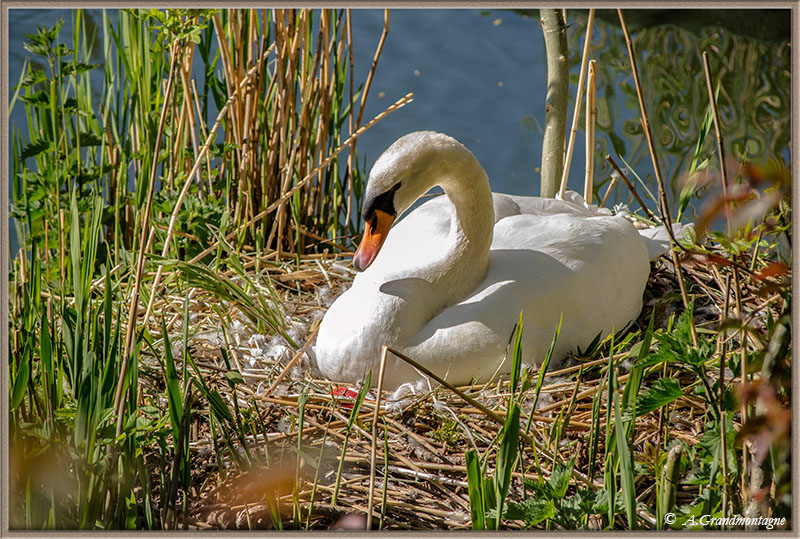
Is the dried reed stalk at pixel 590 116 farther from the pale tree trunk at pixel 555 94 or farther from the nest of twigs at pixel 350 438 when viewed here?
the nest of twigs at pixel 350 438

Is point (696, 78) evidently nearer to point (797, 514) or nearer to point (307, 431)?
point (307, 431)

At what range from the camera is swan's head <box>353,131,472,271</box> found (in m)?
2.50

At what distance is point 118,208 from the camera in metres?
3.26

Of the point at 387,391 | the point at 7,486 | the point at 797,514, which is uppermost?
the point at 797,514

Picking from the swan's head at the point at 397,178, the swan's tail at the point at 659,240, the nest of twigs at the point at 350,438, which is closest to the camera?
the nest of twigs at the point at 350,438

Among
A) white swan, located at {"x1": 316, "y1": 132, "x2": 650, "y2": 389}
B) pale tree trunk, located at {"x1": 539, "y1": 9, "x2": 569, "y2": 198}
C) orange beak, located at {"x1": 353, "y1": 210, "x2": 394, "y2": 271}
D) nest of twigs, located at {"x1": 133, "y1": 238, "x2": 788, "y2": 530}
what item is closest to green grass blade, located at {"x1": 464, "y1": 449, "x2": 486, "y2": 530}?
nest of twigs, located at {"x1": 133, "y1": 238, "x2": 788, "y2": 530}

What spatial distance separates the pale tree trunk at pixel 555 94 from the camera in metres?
3.49

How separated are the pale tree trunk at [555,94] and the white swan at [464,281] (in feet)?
2.05

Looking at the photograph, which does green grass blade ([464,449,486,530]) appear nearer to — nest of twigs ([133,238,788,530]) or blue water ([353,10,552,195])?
nest of twigs ([133,238,788,530])

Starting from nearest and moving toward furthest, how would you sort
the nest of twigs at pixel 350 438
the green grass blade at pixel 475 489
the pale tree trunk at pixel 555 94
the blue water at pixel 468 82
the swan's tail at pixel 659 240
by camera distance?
1. the green grass blade at pixel 475 489
2. the nest of twigs at pixel 350 438
3. the swan's tail at pixel 659 240
4. the pale tree trunk at pixel 555 94
5. the blue water at pixel 468 82

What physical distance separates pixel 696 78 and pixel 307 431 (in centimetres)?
563

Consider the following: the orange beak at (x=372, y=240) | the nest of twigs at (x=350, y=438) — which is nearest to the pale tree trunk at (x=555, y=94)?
the nest of twigs at (x=350, y=438)

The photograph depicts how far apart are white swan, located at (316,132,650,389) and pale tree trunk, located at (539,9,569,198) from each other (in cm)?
62

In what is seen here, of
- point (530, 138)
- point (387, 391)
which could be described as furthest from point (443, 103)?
point (387, 391)
